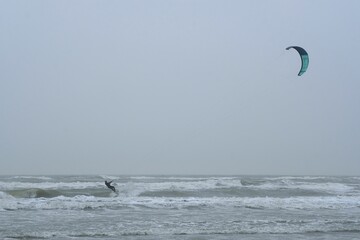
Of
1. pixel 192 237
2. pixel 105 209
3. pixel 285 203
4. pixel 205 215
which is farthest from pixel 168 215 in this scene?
pixel 285 203

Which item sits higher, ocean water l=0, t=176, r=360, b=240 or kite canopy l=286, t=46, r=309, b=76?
kite canopy l=286, t=46, r=309, b=76

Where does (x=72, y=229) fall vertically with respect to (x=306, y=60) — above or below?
below

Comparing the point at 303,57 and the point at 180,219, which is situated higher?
the point at 303,57

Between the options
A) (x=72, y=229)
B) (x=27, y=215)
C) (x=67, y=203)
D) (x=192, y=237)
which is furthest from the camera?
(x=67, y=203)

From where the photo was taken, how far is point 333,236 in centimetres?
1166

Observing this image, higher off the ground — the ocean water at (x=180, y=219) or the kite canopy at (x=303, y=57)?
the kite canopy at (x=303, y=57)

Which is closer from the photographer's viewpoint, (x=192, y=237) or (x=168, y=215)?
(x=192, y=237)

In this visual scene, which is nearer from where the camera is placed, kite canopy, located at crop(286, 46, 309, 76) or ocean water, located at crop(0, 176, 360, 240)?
ocean water, located at crop(0, 176, 360, 240)

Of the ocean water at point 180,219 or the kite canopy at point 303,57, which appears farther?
the kite canopy at point 303,57

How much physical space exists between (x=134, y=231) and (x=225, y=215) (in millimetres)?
4182

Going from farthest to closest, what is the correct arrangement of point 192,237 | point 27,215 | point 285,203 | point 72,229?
point 285,203, point 27,215, point 72,229, point 192,237

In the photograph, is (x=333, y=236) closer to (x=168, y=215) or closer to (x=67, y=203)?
(x=168, y=215)

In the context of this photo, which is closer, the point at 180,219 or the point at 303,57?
the point at 180,219

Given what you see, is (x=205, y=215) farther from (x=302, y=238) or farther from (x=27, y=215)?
(x=27, y=215)
